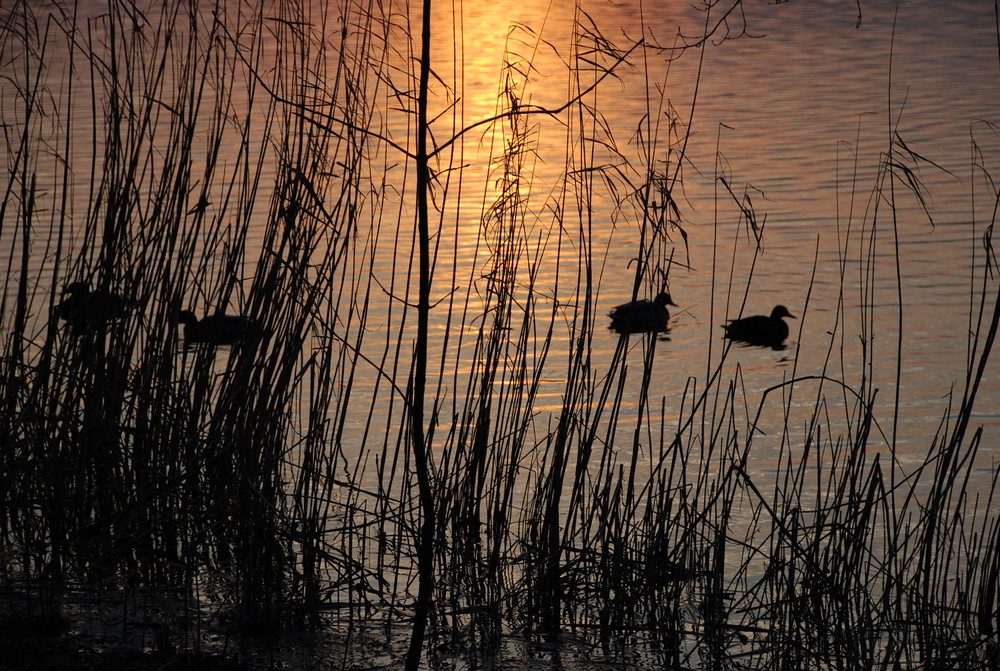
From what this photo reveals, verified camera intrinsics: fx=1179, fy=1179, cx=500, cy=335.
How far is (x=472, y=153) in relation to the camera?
1132 cm

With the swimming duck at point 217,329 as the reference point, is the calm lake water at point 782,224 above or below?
above

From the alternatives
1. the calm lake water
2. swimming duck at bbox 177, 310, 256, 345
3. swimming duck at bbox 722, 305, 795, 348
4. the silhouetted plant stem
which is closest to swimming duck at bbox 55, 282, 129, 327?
swimming duck at bbox 177, 310, 256, 345

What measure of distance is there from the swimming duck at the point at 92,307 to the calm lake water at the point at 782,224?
0.47m

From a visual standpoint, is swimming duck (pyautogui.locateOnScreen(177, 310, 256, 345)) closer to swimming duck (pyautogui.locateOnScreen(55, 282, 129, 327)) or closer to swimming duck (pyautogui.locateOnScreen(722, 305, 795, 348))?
swimming duck (pyautogui.locateOnScreen(55, 282, 129, 327))

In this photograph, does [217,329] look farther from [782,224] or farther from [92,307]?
[782,224]

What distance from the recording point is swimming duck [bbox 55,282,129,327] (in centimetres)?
309

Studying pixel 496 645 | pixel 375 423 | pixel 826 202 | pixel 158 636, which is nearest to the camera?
pixel 158 636

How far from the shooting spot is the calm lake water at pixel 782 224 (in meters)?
5.18

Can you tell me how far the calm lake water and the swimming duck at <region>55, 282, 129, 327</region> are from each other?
0.47 meters

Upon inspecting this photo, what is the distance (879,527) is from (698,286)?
4.28 meters

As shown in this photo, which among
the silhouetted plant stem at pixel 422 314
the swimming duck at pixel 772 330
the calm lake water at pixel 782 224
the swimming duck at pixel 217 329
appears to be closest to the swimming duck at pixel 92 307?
the swimming duck at pixel 217 329

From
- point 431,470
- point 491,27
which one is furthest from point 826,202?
point 491,27

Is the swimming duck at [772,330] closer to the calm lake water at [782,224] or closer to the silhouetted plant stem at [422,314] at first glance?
the calm lake water at [782,224]

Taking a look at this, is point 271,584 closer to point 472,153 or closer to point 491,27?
point 472,153
